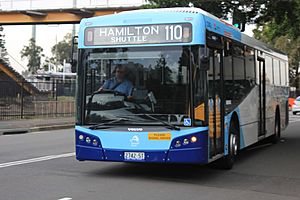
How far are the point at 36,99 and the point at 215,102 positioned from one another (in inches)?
787

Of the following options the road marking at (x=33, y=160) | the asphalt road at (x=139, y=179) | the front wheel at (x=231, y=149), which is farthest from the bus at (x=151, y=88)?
the road marking at (x=33, y=160)

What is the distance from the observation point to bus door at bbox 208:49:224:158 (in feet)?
29.9

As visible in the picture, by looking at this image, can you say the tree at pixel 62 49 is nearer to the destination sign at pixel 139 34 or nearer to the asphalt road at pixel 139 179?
the asphalt road at pixel 139 179

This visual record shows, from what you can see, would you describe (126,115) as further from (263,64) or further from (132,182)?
(263,64)

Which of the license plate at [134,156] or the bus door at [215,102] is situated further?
the bus door at [215,102]

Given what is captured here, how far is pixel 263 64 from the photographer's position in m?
13.8

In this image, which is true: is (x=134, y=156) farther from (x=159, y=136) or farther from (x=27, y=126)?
(x=27, y=126)

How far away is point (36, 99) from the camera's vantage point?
91.3ft

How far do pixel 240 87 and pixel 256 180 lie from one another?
270 cm

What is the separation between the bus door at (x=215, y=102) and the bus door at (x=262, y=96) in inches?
148

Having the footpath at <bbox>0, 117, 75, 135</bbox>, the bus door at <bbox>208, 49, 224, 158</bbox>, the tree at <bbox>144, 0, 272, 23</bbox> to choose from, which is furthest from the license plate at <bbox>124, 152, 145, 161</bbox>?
the footpath at <bbox>0, 117, 75, 135</bbox>

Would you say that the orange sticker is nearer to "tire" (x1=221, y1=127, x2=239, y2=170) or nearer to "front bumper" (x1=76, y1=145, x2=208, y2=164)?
"front bumper" (x1=76, y1=145, x2=208, y2=164)

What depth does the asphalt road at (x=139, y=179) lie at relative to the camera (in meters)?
7.75

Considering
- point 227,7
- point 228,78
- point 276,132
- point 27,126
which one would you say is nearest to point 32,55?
point 27,126
